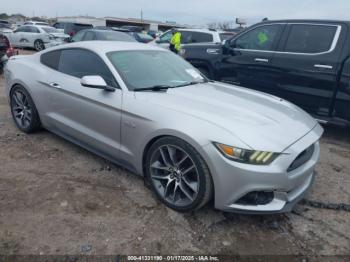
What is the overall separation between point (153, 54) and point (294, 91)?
8.54 feet

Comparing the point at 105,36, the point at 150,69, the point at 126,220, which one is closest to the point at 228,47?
the point at 150,69

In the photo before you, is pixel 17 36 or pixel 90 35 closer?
pixel 90 35

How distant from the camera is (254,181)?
2.52 metres

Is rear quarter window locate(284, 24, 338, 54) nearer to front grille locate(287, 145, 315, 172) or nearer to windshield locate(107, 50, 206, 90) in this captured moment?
windshield locate(107, 50, 206, 90)

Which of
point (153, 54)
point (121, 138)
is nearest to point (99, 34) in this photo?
point (153, 54)

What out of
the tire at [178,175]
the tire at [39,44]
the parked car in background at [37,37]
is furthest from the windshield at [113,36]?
the tire at [178,175]

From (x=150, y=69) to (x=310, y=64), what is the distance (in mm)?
2830

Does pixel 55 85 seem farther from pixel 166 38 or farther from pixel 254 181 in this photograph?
pixel 166 38

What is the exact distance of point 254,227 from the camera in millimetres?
2898

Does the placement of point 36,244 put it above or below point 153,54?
below

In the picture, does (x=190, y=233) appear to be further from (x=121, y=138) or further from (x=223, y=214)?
(x=121, y=138)

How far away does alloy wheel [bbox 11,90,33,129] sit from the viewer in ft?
14.9

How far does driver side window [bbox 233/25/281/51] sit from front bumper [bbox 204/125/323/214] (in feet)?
10.9

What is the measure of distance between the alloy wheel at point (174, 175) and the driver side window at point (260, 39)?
11.5ft
